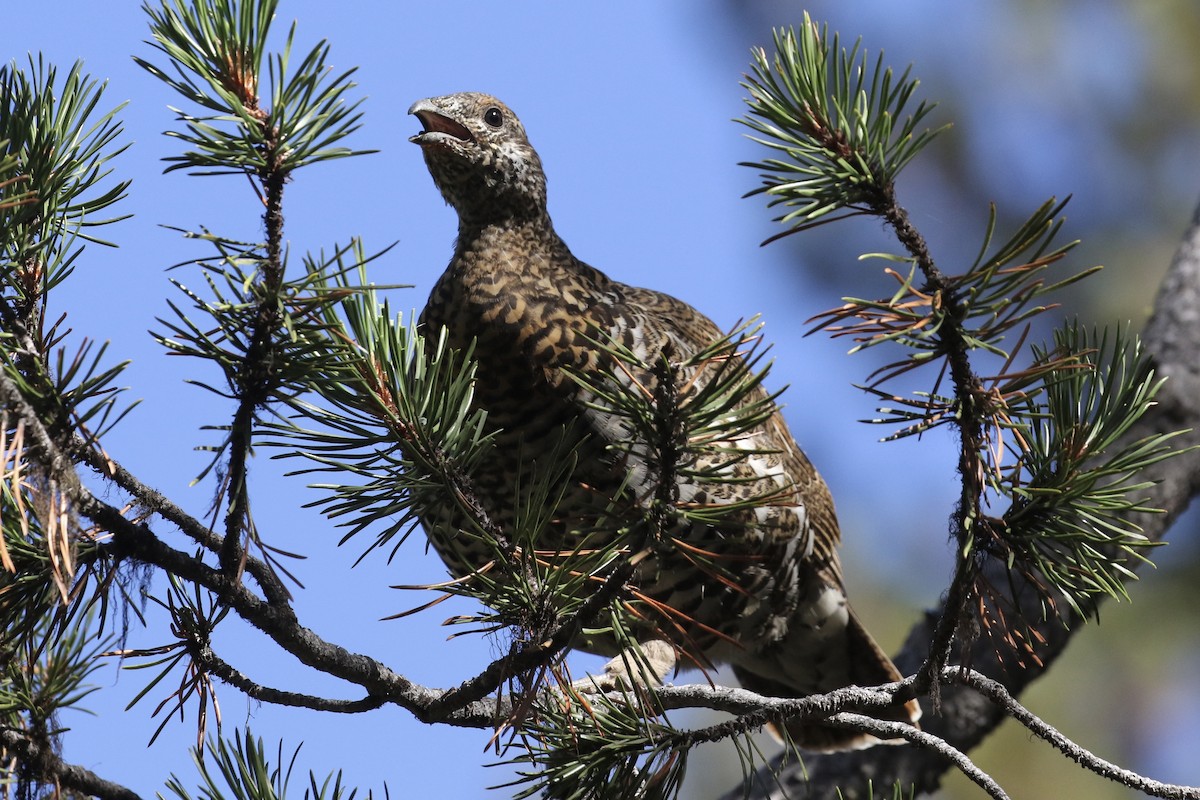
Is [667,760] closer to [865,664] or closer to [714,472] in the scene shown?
[714,472]

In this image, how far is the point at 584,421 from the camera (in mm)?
2758

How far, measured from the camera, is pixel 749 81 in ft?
6.18

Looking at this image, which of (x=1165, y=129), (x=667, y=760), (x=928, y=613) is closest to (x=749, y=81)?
(x=667, y=760)

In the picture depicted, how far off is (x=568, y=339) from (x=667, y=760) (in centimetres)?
108

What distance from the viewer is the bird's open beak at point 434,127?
11.0ft

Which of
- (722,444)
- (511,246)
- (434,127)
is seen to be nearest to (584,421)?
(722,444)

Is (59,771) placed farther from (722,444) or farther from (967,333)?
(967,333)

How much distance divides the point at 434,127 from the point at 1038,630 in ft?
7.23

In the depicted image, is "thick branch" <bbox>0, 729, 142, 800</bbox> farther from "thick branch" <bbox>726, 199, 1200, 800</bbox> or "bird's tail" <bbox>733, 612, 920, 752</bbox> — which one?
"bird's tail" <bbox>733, 612, 920, 752</bbox>

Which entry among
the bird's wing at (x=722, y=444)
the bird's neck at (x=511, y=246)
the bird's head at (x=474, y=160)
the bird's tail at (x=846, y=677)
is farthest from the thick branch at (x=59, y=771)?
the bird's tail at (x=846, y=677)

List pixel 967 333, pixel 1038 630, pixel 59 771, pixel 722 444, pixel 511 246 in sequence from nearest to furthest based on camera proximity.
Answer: pixel 967 333 < pixel 59 771 < pixel 722 444 < pixel 511 246 < pixel 1038 630

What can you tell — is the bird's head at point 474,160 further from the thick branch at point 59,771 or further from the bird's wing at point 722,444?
the thick branch at point 59,771

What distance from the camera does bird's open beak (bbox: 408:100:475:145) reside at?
337cm

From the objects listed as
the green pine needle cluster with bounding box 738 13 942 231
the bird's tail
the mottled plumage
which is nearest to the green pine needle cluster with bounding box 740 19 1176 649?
the green pine needle cluster with bounding box 738 13 942 231
